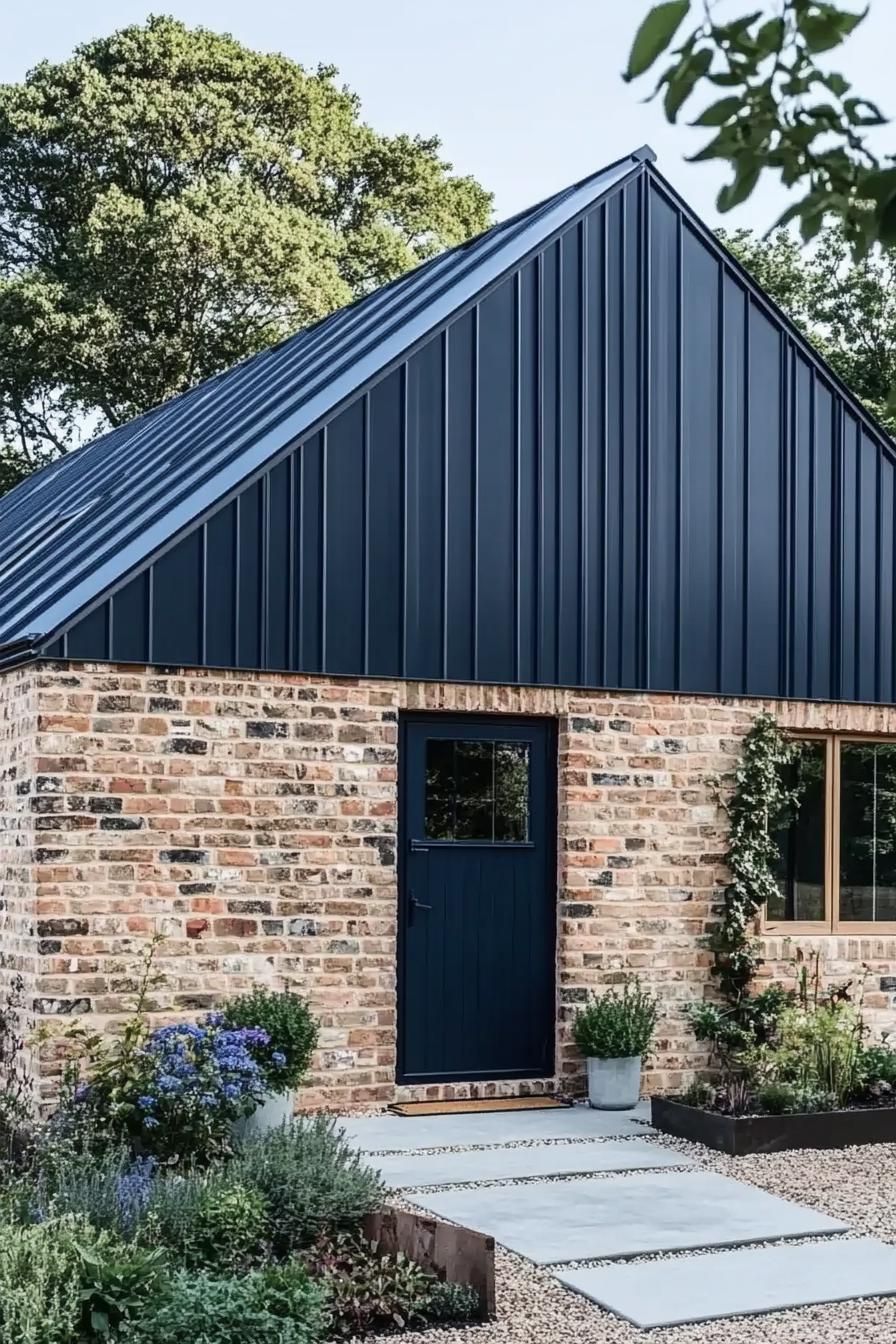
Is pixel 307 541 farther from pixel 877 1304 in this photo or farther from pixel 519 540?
pixel 877 1304

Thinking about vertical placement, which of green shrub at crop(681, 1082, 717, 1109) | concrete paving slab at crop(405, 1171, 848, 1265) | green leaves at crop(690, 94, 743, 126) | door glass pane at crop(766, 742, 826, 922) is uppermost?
green leaves at crop(690, 94, 743, 126)

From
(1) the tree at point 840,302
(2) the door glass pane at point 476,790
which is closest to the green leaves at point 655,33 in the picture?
(2) the door glass pane at point 476,790

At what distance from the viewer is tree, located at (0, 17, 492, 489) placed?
25.2 m

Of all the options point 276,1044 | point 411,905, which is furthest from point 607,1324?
point 411,905

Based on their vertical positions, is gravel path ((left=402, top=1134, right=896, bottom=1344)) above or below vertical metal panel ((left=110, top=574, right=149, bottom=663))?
below

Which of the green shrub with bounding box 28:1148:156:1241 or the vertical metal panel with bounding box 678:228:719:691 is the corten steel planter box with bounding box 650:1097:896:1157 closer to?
the vertical metal panel with bounding box 678:228:719:691

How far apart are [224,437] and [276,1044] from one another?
426 cm

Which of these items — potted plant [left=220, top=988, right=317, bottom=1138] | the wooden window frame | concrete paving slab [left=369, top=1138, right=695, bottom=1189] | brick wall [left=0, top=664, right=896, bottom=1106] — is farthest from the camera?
the wooden window frame

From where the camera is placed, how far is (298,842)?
1009 centimetres

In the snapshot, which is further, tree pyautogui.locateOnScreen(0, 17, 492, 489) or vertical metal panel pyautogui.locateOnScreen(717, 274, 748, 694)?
tree pyautogui.locateOnScreen(0, 17, 492, 489)

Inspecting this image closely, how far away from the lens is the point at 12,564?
1210 cm

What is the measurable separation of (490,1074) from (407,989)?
30.7 inches

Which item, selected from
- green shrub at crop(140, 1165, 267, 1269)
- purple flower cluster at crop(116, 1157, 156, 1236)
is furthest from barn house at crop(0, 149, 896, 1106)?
green shrub at crop(140, 1165, 267, 1269)

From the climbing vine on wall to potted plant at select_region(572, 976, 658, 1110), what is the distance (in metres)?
0.84
